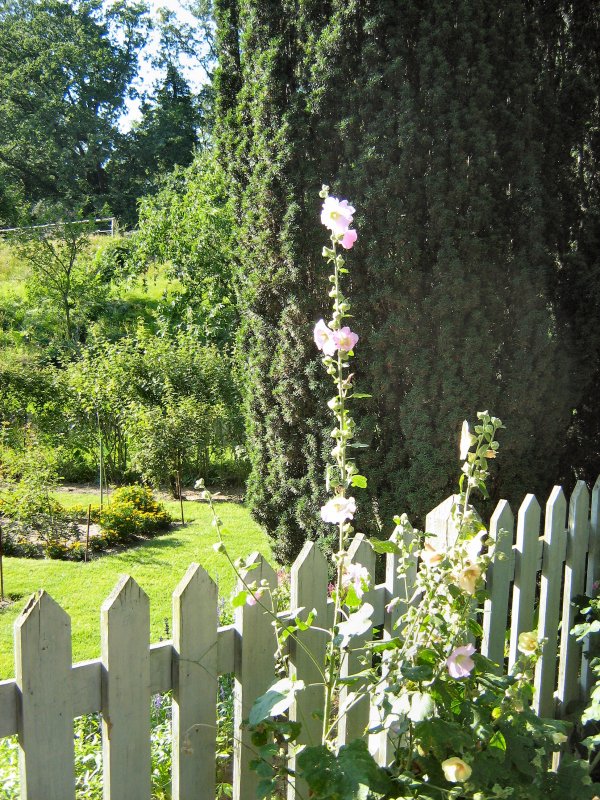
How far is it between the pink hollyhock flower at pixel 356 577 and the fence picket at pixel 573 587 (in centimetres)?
133

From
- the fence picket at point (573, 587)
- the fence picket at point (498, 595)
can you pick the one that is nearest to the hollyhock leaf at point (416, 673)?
the fence picket at point (498, 595)

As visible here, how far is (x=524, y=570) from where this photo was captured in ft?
7.78

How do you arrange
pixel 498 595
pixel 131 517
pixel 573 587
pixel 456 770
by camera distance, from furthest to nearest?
pixel 131 517, pixel 573 587, pixel 498 595, pixel 456 770

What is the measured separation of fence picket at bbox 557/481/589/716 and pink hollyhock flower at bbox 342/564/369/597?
1.33 m

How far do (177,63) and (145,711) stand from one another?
1397 inches

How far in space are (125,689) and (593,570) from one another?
1.99 m

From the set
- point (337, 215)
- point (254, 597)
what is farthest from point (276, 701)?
point (337, 215)

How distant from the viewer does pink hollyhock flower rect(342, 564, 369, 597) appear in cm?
155

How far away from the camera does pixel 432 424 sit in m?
3.09

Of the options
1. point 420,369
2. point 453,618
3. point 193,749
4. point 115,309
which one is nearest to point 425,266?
point 420,369

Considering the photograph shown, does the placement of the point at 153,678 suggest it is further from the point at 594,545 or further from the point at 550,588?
the point at 594,545

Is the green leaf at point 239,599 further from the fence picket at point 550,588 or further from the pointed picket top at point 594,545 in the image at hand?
the pointed picket top at point 594,545

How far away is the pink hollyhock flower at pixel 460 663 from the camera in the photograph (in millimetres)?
1468

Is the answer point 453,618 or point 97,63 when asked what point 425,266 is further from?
point 97,63
